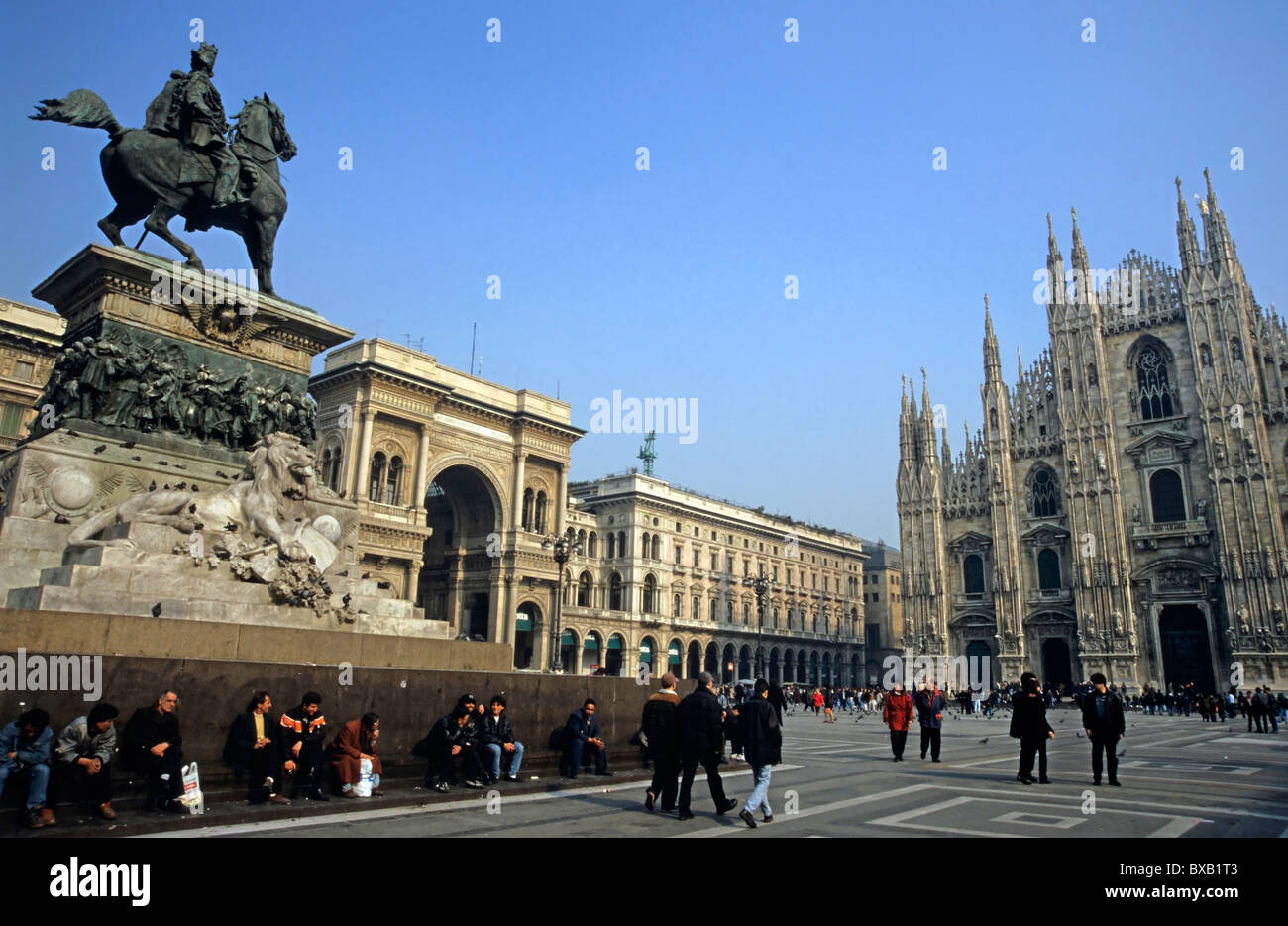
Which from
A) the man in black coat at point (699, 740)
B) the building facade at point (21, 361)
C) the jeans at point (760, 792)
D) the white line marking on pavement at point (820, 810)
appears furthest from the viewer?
the building facade at point (21, 361)

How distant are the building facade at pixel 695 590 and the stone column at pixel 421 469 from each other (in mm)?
14344

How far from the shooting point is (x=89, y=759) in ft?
19.4

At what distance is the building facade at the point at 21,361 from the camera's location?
31344mm

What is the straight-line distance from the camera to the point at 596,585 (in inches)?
2267

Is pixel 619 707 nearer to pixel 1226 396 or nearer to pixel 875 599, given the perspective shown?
pixel 1226 396

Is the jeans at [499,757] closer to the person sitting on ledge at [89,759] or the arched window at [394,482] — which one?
the person sitting on ledge at [89,759]

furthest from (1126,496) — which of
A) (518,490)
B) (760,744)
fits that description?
(760,744)

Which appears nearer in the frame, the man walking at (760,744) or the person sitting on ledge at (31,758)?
the person sitting on ledge at (31,758)

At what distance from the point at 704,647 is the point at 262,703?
5711 cm

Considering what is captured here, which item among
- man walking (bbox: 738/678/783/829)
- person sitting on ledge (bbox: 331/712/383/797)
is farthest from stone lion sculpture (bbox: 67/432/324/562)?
man walking (bbox: 738/678/783/829)

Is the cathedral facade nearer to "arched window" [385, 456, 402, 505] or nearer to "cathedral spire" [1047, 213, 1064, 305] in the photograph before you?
"cathedral spire" [1047, 213, 1064, 305]

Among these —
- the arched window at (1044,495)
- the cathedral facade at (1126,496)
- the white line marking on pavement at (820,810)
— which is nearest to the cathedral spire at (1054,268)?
the cathedral facade at (1126,496)

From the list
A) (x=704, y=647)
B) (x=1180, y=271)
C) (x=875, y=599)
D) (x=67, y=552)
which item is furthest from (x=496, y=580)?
(x=875, y=599)

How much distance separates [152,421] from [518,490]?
116 feet
